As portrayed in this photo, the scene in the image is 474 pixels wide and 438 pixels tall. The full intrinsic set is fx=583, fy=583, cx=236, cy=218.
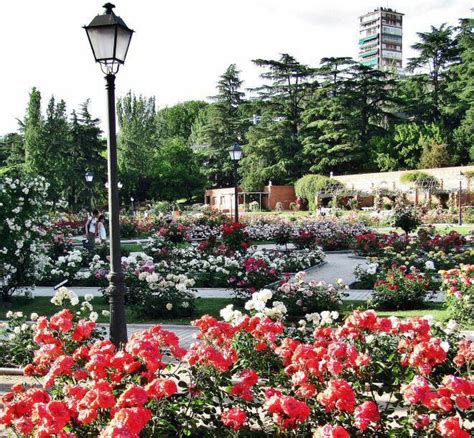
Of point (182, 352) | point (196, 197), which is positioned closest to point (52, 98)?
point (196, 197)

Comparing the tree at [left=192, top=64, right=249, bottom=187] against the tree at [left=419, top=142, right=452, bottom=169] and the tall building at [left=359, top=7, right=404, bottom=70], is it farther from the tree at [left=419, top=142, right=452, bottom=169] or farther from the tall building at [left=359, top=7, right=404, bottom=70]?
the tall building at [left=359, top=7, right=404, bottom=70]

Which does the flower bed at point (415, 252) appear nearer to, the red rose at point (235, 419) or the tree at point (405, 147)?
the red rose at point (235, 419)

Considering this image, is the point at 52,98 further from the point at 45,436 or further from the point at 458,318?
the point at 45,436

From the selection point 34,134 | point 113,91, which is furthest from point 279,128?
point 113,91

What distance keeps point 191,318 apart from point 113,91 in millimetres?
4033

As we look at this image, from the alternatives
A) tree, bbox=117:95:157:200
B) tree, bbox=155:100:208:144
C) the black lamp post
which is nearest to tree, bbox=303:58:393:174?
tree, bbox=117:95:157:200

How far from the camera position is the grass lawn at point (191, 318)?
27.0ft

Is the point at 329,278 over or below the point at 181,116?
below

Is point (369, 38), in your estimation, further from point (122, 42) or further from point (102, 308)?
point (122, 42)

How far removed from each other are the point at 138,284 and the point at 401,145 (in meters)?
43.6

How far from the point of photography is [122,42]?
536cm

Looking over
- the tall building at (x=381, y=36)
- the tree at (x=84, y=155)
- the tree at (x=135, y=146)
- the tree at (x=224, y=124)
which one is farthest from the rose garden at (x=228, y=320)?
the tall building at (x=381, y=36)

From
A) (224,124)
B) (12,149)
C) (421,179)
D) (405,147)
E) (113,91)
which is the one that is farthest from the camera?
(224,124)

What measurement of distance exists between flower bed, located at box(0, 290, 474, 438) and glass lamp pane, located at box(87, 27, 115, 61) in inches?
97.9
